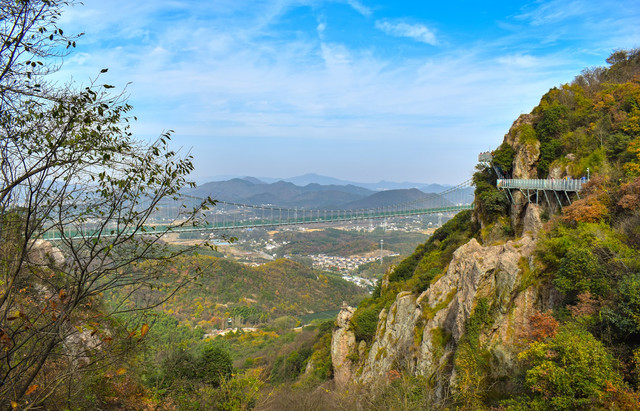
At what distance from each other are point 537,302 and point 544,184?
691cm

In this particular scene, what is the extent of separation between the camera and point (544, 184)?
1370 cm

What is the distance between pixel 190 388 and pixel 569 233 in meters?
12.5

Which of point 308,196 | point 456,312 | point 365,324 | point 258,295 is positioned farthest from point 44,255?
point 308,196

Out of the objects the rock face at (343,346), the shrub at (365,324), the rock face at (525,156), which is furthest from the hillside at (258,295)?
the rock face at (525,156)

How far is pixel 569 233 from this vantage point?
30.5 ft

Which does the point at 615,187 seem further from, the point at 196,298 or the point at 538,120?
the point at 196,298

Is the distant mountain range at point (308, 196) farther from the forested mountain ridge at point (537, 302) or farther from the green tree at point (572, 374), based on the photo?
the green tree at point (572, 374)

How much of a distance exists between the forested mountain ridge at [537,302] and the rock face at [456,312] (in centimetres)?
4

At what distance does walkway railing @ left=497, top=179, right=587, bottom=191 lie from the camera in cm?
1270

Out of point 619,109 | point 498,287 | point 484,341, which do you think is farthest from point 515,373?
point 619,109

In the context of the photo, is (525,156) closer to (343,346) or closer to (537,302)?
(537,302)

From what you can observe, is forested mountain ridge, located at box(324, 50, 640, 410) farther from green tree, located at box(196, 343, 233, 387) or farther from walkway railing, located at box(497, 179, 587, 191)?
green tree, located at box(196, 343, 233, 387)

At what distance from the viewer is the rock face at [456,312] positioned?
8.63 meters

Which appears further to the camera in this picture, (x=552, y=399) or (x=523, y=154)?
(x=523, y=154)
